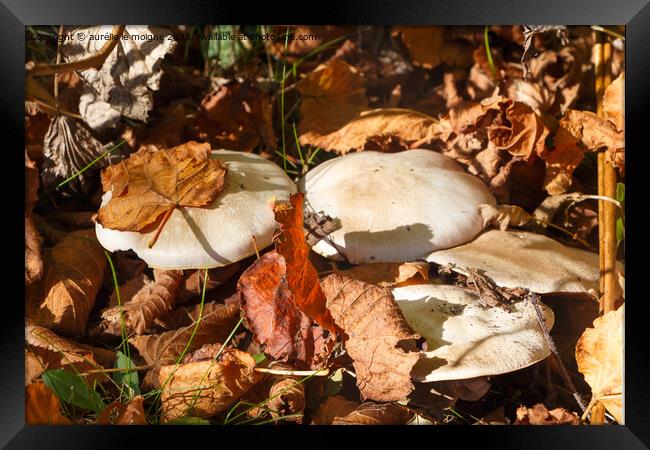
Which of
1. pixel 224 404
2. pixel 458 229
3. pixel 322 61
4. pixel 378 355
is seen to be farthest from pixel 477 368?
pixel 322 61

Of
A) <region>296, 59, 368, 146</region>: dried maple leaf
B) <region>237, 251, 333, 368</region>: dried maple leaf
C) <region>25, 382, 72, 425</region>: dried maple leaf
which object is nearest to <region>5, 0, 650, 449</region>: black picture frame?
<region>25, 382, 72, 425</region>: dried maple leaf

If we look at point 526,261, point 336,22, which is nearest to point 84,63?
point 336,22

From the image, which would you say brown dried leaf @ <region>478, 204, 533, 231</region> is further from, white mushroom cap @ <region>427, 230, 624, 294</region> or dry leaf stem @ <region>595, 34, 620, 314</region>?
dry leaf stem @ <region>595, 34, 620, 314</region>

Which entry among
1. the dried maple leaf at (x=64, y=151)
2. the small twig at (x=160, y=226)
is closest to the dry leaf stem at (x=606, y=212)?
the small twig at (x=160, y=226)

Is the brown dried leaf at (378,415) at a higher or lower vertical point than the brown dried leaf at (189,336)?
lower

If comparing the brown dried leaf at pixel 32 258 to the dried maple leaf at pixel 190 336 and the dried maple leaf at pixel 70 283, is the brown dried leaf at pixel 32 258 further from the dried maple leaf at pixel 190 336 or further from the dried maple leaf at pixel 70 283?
the dried maple leaf at pixel 190 336

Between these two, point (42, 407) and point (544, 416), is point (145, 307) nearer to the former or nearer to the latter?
point (42, 407)
